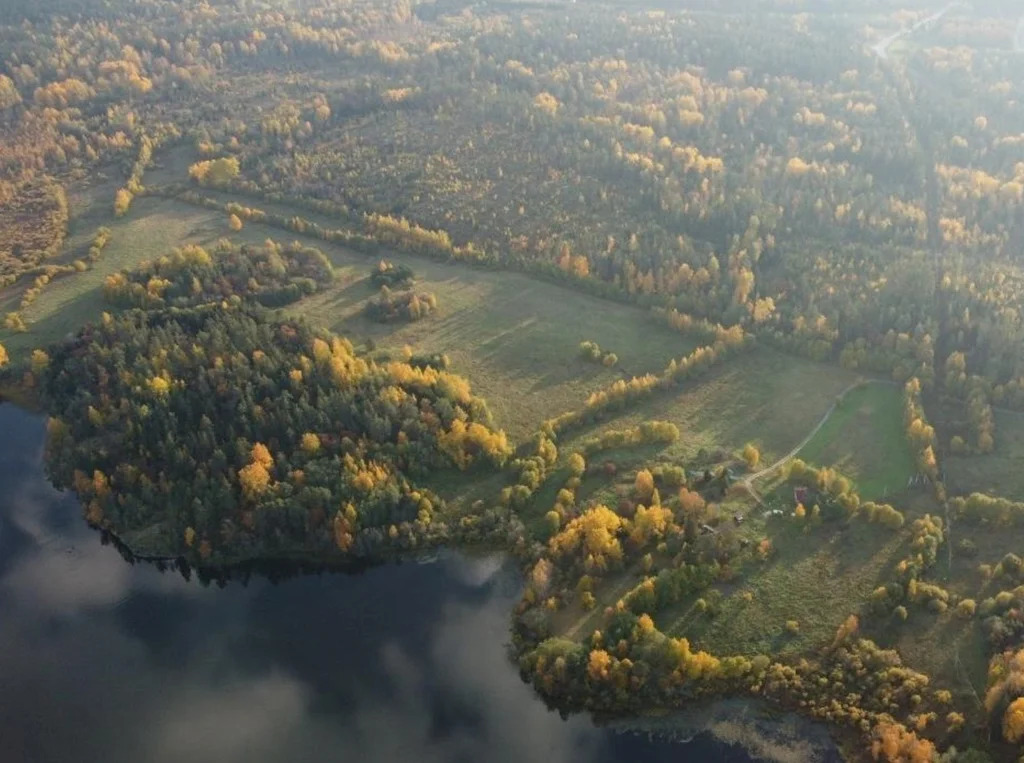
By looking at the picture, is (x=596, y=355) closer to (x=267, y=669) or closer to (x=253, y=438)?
(x=253, y=438)

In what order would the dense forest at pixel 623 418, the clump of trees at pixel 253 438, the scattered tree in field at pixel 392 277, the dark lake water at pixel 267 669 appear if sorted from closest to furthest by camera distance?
the dark lake water at pixel 267 669 < the dense forest at pixel 623 418 < the clump of trees at pixel 253 438 < the scattered tree in field at pixel 392 277

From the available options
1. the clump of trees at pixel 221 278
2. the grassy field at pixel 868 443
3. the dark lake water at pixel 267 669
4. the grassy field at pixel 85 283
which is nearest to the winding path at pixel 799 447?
the grassy field at pixel 868 443

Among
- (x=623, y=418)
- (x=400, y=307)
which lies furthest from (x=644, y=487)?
(x=400, y=307)

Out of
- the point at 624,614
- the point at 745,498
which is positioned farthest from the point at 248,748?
the point at 745,498

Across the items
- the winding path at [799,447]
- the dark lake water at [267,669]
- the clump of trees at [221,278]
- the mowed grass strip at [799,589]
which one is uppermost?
the clump of trees at [221,278]

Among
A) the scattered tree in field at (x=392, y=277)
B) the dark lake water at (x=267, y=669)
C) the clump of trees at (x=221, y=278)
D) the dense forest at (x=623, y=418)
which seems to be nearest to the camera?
the dark lake water at (x=267, y=669)

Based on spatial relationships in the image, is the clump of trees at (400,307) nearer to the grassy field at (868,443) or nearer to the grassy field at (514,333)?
the grassy field at (514,333)
